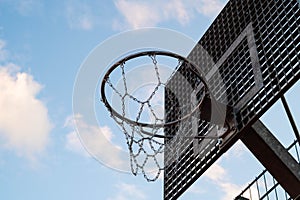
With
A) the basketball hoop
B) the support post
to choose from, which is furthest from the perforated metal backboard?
the basketball hoop

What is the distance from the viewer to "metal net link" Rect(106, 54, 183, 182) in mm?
6070

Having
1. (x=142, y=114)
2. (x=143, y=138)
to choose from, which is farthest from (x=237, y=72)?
(x=143, y=138)

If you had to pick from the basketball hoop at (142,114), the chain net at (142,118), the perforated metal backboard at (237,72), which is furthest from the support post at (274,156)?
the chain net at (142,118)

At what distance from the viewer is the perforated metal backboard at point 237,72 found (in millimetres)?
5734

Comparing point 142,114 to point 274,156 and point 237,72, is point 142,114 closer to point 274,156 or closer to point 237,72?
point 237,72

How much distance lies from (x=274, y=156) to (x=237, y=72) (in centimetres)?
114

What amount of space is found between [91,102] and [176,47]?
4.02ft

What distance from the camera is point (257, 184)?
717 cm

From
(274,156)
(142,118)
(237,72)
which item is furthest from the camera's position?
(237,72)

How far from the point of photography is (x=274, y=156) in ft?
19.5

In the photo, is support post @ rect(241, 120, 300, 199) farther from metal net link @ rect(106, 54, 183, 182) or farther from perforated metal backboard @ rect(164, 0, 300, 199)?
metal net link @ rect(106, 54, 183, 182)

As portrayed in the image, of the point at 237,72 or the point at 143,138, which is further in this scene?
the point at 237,72

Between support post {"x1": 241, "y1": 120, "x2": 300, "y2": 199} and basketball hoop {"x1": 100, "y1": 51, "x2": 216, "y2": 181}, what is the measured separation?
71 centimetres

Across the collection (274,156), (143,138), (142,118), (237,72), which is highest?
(237,72)
